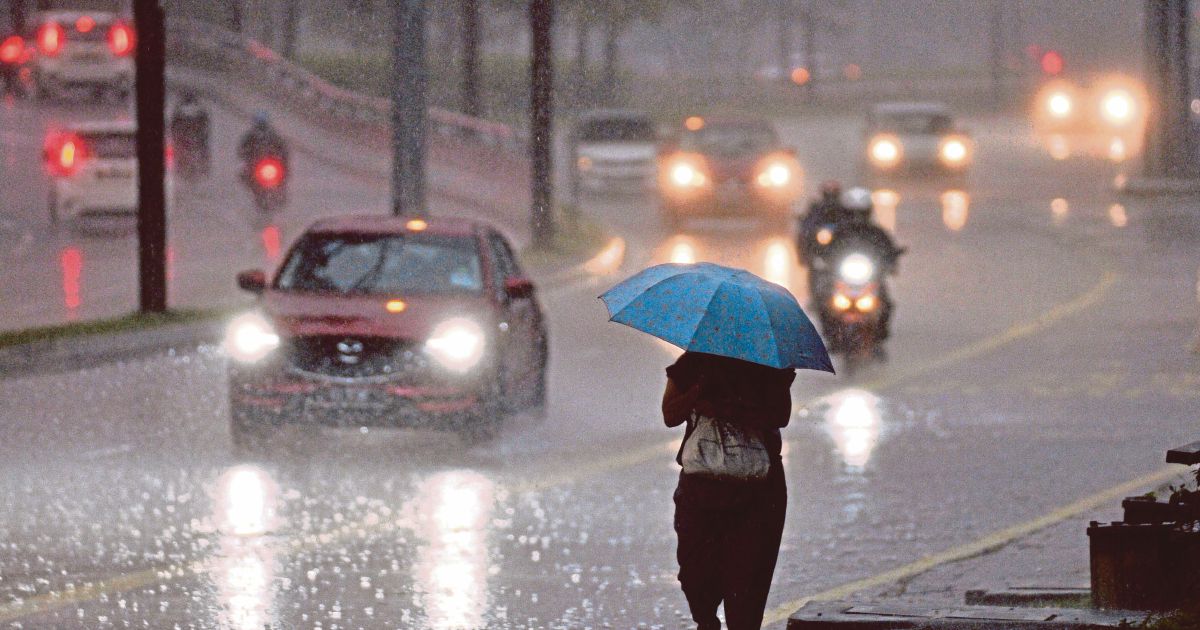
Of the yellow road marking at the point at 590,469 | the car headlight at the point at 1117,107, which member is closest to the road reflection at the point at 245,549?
the yellow road marking at the point at 590,469

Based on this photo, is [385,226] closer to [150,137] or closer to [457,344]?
[457,344]

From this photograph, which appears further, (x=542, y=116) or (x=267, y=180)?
(x=267, y=180)

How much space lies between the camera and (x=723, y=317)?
7.18 m

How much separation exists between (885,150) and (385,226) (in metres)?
29.8

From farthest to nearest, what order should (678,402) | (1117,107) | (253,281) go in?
(1117,107), (253,281), (678,402)

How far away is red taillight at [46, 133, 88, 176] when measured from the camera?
31484 millimetres

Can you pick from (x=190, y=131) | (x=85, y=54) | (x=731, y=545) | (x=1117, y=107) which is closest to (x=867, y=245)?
(x=731, y=545)

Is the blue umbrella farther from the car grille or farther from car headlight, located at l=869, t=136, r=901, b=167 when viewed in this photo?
car headlight, located at l=869, t=136, r=901, b=167

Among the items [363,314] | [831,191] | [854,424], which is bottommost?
[854,424]

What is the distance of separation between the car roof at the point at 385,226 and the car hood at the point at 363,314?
87 cm

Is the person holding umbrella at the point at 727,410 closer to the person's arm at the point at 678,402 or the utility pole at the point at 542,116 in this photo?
the person's arm at the point at 678,402

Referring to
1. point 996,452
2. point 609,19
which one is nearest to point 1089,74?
point 609,19

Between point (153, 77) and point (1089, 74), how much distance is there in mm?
73683

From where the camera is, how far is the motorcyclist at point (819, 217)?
1925 cm
